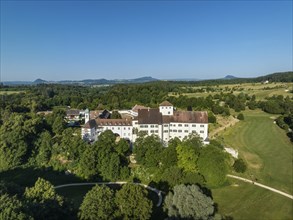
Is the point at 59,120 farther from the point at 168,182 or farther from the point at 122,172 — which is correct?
the point at 168,182

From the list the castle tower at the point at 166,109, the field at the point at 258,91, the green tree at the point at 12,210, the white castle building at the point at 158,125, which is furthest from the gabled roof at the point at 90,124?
the field at the point at 258,91

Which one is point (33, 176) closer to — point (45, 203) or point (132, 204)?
point (45, 203)

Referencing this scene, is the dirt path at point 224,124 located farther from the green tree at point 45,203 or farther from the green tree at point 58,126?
the green tree at point 45,203

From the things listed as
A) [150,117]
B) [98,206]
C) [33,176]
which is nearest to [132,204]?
[98,206]

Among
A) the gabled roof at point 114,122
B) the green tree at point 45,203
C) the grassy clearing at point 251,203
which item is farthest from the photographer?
the gabled roof at point 114,122

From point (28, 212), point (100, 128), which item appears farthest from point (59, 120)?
point (28, 212)

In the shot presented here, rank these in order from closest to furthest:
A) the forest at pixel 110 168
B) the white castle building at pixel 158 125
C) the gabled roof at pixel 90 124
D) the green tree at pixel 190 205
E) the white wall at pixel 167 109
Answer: the green tree at pixel 190 205 → the forest at pixel 110 168 → the white castle building at pixel 158 125 → the gabled roof at pixel 90 124 → the white wall at pixel 167 109
